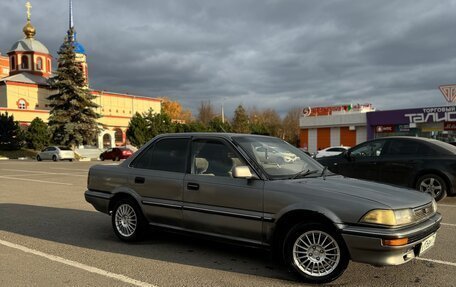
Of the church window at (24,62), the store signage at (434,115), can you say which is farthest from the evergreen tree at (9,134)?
the store signage at (434,115)

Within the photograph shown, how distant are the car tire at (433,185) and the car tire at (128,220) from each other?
22.6 feet

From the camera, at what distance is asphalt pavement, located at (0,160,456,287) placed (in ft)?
15.4

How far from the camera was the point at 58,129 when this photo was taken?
46.6m

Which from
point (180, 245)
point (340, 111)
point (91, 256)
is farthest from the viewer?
point (340, 111)

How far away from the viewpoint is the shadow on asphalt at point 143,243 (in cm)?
528

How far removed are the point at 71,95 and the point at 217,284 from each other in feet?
154

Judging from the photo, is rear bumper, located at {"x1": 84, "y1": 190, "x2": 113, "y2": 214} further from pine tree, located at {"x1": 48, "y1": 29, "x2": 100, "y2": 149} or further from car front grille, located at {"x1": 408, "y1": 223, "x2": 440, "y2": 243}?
pine tree, located at {"x1": 48, "y1": 29, "x2": 100, "y2": 149}

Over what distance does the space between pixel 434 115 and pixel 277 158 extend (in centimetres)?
3491

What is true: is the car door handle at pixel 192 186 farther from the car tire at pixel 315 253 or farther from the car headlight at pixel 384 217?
the car headlight at pixel 384 217

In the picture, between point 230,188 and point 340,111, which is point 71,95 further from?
point 230,188

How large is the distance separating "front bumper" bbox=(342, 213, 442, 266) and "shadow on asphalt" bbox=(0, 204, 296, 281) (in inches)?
33.3

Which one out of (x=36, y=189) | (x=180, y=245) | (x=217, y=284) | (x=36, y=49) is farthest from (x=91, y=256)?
(x=36, y=49)

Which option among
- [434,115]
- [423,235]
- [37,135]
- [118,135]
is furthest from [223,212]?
[118,135]

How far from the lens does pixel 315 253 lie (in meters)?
4.58
